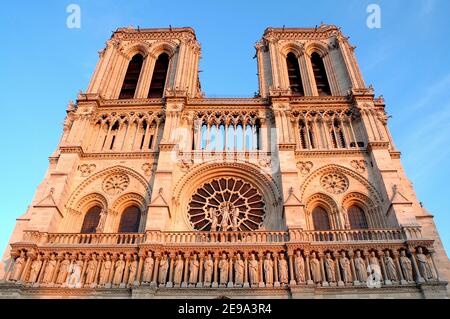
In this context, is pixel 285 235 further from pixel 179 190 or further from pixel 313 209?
pixel 179 190

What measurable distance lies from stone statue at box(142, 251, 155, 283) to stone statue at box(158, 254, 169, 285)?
0.36 metres

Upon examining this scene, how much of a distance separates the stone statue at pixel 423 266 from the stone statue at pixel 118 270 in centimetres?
1187

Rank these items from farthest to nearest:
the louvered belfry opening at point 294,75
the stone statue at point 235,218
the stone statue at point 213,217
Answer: the louvered belfry opening at point 294,75 < the stone statue at point 235,218 < the stone statue at point 213,217

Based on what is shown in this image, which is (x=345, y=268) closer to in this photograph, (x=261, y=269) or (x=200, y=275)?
(x=261, y=269)

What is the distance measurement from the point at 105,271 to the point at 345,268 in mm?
9727

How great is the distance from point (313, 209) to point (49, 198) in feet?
42.0

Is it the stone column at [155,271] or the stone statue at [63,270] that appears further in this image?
the stone statue at [63,270]

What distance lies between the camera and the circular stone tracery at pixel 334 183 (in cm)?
2003

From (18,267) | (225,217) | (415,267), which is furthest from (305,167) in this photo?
(18,267)

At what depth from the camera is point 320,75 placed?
91.4 ft

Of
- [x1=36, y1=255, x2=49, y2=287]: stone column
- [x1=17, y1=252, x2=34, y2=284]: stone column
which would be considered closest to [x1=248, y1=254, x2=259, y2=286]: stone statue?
[x1=36, y1=255, x2=49, y2=287]: stone column

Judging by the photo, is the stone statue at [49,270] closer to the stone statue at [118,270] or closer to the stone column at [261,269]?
the stone statue at [118,270]

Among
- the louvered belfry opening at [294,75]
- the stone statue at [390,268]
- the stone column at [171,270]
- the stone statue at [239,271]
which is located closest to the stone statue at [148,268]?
the stone column at [171,270]
